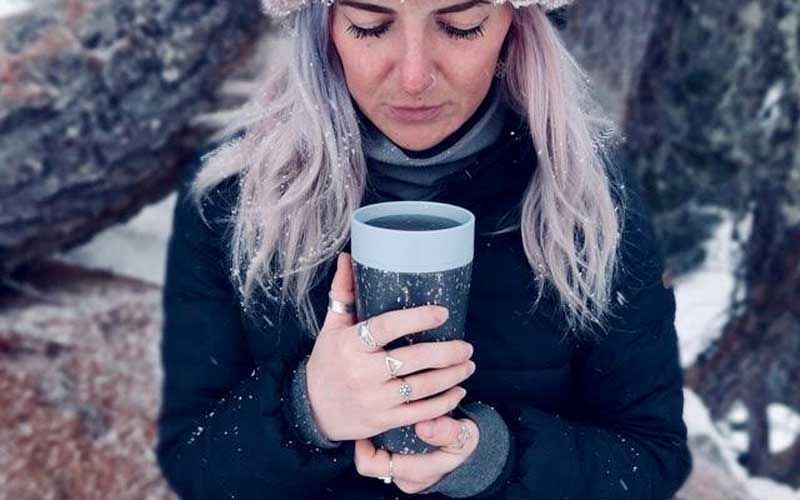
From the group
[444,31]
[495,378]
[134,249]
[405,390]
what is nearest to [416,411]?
[405,390]

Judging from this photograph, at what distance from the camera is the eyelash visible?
1.60 meters

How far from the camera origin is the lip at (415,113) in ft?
5.46

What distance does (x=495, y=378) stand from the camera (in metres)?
1.84

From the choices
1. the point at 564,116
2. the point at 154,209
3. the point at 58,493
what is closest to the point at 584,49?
the point at 154,209

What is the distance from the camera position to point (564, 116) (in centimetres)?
179

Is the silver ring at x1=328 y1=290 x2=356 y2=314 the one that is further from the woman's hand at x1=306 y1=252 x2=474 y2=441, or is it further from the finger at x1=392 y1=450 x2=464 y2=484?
the finger at x1=392 y1=450 x2=464 y2=484

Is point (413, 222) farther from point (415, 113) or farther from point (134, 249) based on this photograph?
point (134, 249)

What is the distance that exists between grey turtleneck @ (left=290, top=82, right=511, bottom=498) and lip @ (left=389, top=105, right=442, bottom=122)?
9 cm

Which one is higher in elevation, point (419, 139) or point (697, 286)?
point (419, 139)

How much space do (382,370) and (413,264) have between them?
0.19m

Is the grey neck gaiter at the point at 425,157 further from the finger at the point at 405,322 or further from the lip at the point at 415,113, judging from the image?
the finger at the point at 405,322

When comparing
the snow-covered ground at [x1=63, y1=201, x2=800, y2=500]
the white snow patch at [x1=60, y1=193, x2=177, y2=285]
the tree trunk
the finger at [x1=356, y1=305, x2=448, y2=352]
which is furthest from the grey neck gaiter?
the snow-covered ground at [x1=63, y1=201, x2=800, y2=500]

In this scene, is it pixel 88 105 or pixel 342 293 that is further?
pixel 88 105

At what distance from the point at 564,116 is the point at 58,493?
2.32 meters
